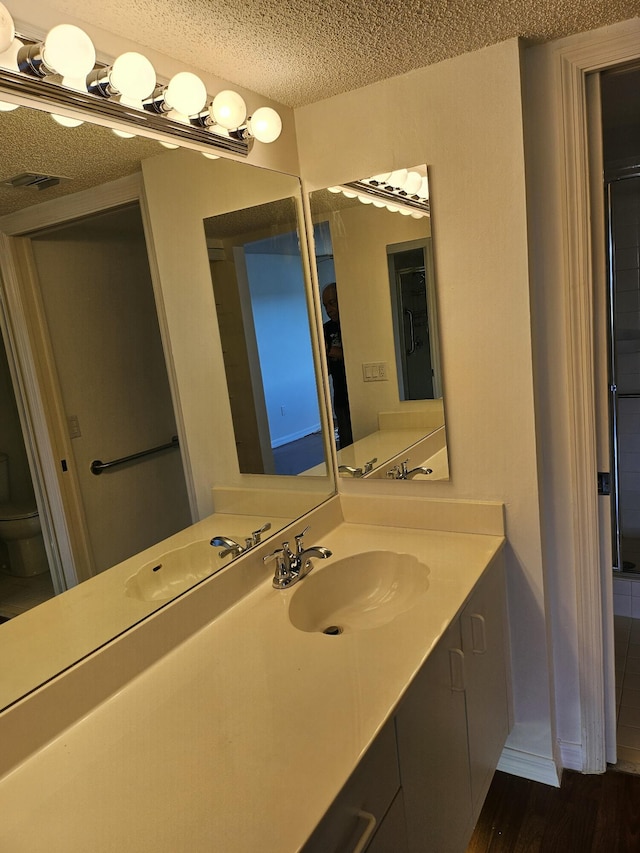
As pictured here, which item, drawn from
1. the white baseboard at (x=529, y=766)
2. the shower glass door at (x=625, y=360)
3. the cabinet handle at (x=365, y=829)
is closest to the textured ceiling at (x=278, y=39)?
the cabinet handle at (x=365, y=829)

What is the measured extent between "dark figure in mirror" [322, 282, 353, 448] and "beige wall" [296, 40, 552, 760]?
0.32m

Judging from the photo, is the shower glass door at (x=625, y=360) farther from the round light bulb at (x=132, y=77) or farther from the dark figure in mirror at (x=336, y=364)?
the round light bulb at (x=132, y=77)

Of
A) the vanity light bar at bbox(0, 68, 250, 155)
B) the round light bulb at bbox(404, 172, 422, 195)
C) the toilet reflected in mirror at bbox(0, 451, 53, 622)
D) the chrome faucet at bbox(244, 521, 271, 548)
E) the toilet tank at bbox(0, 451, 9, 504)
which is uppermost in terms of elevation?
the vanity light bar at bbox(0, 68, 250, 155)

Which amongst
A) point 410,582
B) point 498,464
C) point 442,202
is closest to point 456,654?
point 410,582

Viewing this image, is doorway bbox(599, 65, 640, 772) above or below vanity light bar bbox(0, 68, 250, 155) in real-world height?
below

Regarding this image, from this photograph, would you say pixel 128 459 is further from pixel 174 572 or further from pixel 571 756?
pixel 571 756

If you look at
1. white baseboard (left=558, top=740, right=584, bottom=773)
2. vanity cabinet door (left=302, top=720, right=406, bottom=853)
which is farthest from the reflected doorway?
white baseboard (left=558, top=740, right=584, bottom=773)

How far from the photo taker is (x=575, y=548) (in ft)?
6.03

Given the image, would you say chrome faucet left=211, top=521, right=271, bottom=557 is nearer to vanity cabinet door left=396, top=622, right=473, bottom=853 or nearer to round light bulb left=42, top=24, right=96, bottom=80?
A: vanity cabinet door left=396, top=622, right=473, bottom=853

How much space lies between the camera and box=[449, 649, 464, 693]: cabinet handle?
1411 mm

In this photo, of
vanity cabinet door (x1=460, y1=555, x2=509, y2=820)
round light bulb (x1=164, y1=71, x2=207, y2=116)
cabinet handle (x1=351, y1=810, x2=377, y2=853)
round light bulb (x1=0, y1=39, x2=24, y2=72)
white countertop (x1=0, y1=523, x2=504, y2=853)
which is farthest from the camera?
vanity cabinet door (x1=460, y1=555, x2=509, y2=820)

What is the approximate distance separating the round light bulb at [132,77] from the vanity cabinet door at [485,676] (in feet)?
4.66

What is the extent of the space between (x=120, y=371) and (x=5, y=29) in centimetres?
64

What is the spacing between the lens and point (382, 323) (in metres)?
1.97
